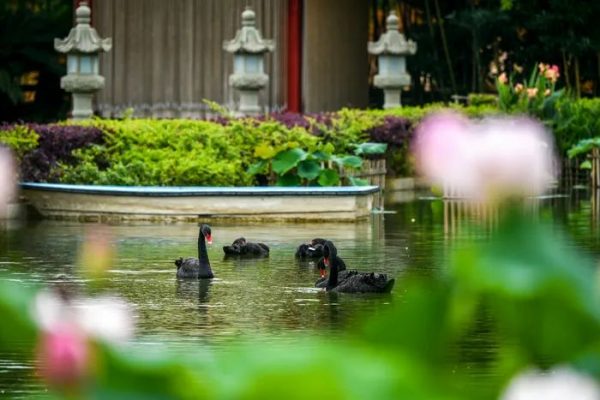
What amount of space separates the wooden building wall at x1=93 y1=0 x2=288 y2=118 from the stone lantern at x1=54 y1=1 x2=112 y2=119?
2088 millimetres

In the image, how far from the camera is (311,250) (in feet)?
52.1

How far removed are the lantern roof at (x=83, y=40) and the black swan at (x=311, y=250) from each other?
10.1 m

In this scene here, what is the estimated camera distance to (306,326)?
11.4 m

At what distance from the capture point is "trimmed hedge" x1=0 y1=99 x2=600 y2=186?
70.1 feet

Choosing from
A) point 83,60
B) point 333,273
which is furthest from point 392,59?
point 333,273

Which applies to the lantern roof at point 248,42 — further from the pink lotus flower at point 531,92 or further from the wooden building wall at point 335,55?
the pink lotus flower at point 531,92

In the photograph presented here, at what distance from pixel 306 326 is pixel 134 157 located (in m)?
10.8

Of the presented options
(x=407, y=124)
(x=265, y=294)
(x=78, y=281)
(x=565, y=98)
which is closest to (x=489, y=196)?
(x=265, y=294)

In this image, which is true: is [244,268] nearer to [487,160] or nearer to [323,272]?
[323,272]

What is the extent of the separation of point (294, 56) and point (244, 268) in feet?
44.7

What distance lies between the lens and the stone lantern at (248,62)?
25.6m

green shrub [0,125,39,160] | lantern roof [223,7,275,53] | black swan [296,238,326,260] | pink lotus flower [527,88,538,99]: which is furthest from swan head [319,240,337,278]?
pink lotus flower [527,88,538,99]

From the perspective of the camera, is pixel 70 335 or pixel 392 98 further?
pixel 392 98

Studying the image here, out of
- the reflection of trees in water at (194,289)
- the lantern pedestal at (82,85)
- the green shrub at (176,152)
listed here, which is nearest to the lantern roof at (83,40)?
the lantern pedestal at (82,85)
